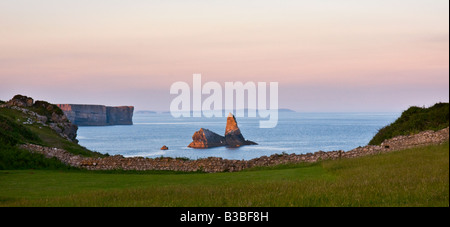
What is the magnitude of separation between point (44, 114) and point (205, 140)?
188 feet

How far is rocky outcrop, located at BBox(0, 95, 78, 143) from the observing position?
56844 mm

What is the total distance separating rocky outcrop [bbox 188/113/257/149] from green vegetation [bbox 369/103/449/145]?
224 feet

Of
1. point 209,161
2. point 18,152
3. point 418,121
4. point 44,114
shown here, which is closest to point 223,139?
point 44,114

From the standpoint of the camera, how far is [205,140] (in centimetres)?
11406

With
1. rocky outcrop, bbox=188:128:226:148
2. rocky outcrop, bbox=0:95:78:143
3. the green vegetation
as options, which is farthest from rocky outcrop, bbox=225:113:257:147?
the green vegetation

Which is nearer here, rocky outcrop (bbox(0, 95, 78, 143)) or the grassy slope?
the grassy slope

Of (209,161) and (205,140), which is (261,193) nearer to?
(209,161)

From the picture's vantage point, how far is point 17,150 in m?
31.4

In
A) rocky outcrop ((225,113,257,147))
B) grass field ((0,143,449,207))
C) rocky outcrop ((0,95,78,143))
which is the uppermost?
rocky outcrop ((0,95,78,143))

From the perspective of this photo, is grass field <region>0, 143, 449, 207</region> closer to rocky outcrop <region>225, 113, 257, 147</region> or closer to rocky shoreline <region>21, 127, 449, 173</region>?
rocky shoreline <region>21, 127, 449, 173</region>

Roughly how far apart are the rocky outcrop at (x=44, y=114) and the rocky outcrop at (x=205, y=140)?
49.0 meters
